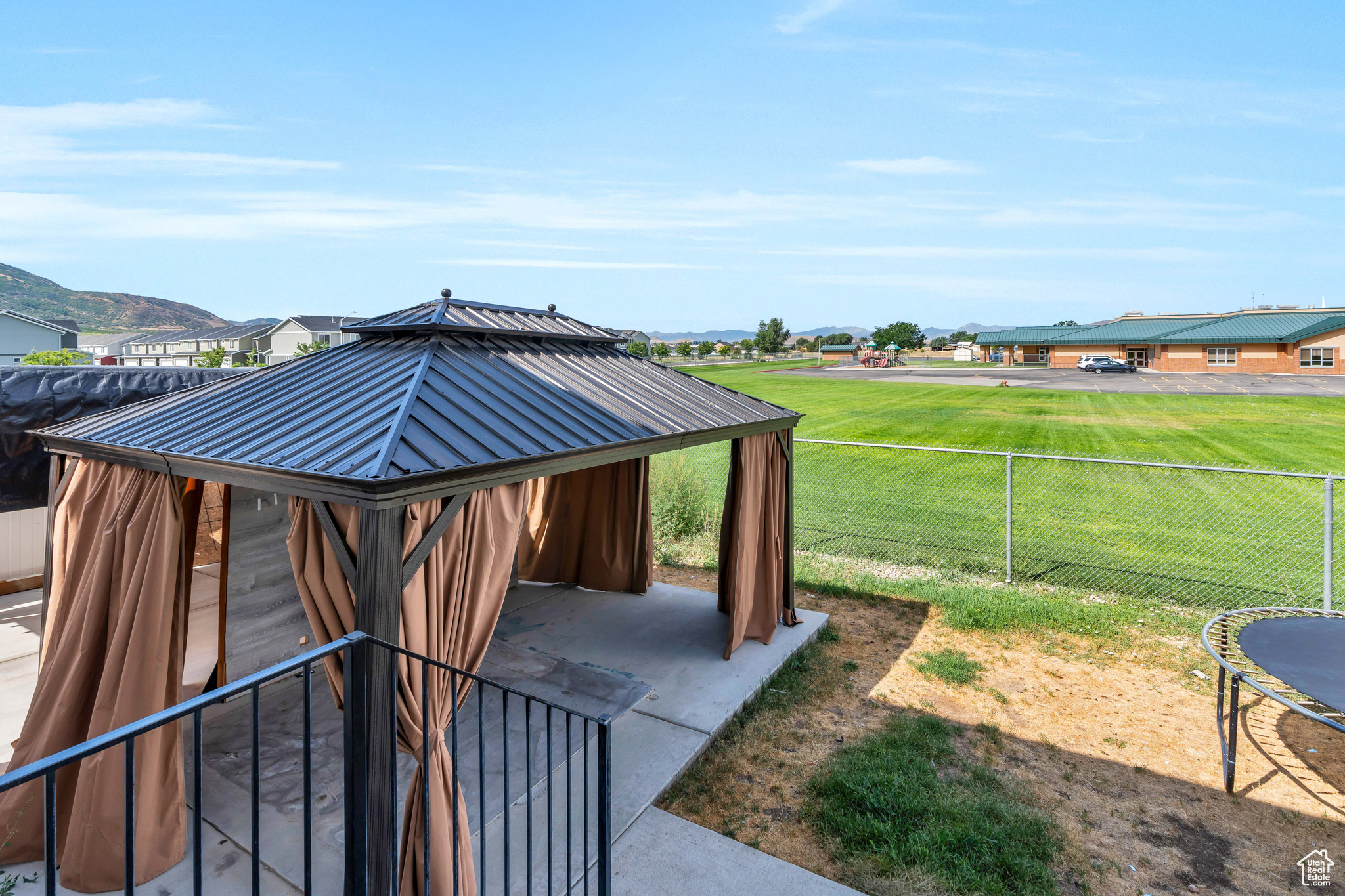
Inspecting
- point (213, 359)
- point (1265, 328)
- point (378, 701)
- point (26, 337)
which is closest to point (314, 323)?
point (213, 359)

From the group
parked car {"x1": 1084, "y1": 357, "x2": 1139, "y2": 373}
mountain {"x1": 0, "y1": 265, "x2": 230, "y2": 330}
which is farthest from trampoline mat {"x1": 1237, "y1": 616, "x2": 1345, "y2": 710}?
mountain {"x1": 0, "y1": 265, "x2": 230, "y2": 330}

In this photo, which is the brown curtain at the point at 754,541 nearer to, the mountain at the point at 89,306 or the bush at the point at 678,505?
the bush at the point at 678,505

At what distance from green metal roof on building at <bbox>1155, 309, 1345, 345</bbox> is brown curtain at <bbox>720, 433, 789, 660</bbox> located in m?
56.0

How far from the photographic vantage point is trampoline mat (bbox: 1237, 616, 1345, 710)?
3922 millimetres

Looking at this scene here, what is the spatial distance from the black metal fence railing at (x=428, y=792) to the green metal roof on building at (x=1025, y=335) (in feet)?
222

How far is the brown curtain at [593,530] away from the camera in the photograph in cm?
748

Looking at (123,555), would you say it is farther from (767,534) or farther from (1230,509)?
(1230,509)

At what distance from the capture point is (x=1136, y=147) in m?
19.6

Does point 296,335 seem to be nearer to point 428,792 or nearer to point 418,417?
point 418,417

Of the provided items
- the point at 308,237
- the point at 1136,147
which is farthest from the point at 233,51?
the point at 308,237

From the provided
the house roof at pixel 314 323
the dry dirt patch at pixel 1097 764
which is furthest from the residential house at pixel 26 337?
the dry dirt patch at pixel 1097 764

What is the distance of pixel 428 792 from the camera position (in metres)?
2.69

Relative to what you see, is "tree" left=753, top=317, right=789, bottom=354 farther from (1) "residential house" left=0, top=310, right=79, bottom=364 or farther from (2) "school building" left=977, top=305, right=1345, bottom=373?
(1) "residential house" left=0, top=310, right=79, bottom=364

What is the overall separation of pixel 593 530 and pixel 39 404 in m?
5.83
